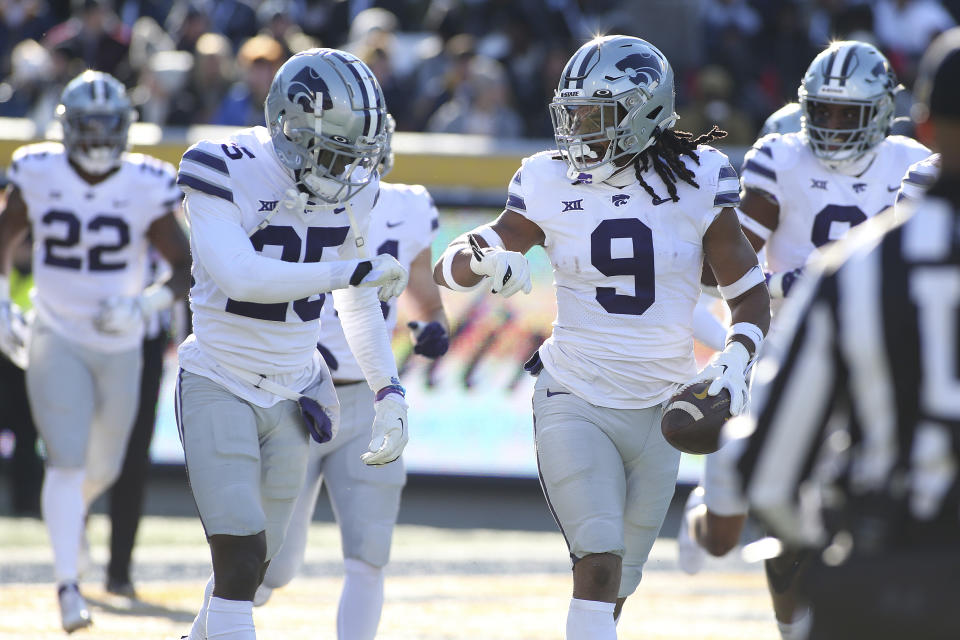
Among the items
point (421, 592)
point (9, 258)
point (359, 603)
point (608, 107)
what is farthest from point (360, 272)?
point (421, 592)

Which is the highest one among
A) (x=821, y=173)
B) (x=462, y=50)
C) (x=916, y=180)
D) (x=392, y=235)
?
(x=916, y=180)

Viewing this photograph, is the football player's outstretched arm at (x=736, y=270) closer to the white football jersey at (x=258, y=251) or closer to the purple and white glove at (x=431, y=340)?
Answer: the white football jersey at (x=258, y=251)

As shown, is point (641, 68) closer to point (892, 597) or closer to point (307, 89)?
point (307, 89)

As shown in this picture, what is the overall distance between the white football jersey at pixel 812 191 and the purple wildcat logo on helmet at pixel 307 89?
1817 millimetres

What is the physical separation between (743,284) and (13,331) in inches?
136

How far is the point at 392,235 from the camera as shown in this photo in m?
5.38

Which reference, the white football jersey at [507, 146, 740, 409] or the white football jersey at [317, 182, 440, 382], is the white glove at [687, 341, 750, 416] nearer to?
the white football jersey at [507, 146, 740, 409]

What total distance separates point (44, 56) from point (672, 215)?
771 centimetres

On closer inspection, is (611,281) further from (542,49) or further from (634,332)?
(542,49)

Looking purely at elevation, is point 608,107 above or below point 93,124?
above

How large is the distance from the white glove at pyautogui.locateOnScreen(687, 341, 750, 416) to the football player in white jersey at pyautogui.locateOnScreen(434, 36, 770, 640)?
0.08 meters

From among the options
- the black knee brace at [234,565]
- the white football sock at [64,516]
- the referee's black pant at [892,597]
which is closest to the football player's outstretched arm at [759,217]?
the black knee brace at [234,565]

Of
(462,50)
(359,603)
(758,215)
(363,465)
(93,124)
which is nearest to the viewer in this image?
(359,603)

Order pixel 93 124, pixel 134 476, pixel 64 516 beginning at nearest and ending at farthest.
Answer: pixel 64 516
pixel 93 124
pixel 134 476
